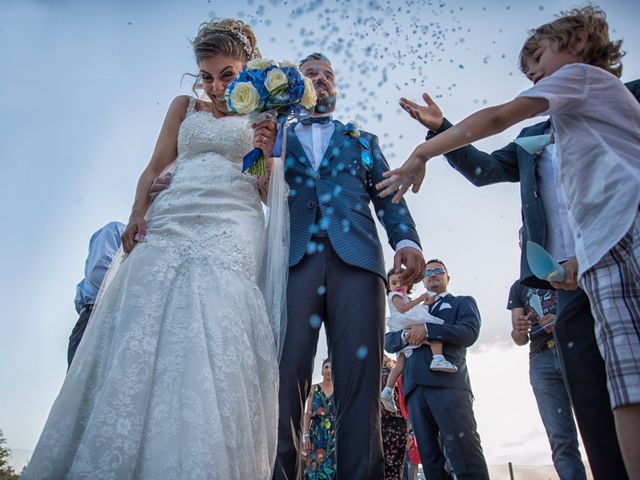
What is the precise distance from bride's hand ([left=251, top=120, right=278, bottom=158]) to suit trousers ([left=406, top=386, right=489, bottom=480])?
9.53ft

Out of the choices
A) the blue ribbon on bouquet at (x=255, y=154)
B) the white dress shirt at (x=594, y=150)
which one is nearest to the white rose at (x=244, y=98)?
the blue ribbon on bouquet at (x=255, y=154)

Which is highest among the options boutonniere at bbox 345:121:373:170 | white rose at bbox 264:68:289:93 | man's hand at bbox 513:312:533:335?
white rose at bbox 264:68:289:93

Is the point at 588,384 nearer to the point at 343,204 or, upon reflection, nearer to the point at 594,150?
the point at 594,150

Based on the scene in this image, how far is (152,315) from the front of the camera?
2779 millimetres

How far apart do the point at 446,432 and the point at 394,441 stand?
1.79 meters

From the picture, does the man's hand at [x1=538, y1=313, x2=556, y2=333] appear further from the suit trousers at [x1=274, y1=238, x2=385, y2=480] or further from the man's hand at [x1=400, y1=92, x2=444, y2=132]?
the man's hand at [x1=400, y1=92, x2=444, y2=132]

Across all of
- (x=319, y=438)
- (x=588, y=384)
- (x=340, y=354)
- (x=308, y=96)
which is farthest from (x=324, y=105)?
(x=319, y=438)

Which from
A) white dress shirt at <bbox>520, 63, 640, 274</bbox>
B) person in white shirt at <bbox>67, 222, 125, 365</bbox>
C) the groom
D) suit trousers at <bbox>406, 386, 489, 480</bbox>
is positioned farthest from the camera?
person in white shirt at <bbox>67, 222, 125, 365</bbox>

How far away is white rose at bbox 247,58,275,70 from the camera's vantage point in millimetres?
3475

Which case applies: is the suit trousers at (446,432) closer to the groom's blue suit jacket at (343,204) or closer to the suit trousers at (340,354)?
the suit trousers at (340,354)

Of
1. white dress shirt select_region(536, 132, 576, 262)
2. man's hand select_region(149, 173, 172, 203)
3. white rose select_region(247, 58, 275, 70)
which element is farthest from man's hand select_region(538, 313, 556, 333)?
man's hand select_region(149, 173, 172, 203)

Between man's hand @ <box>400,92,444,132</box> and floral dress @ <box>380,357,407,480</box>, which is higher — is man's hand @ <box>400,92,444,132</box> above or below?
above

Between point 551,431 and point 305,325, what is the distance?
2.73 meters

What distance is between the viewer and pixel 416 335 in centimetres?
550
